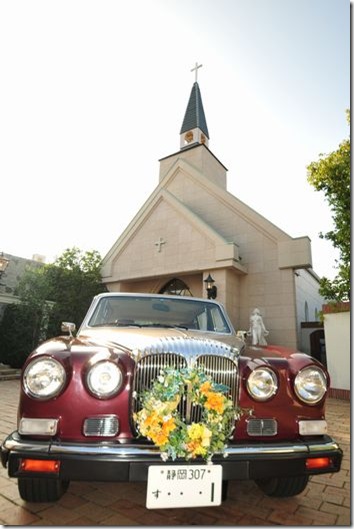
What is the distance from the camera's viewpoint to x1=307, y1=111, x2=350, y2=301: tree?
7770 mm

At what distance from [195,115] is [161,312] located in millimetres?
19523

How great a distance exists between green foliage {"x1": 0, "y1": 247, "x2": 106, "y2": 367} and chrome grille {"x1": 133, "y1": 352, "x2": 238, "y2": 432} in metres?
11.4

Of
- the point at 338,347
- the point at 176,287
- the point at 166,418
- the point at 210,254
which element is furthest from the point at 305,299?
the point at 166,418

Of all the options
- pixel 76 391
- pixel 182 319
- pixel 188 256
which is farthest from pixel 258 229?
pixel 76 391

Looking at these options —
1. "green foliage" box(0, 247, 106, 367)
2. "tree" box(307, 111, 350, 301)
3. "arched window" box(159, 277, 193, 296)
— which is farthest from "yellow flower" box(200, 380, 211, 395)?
"arched window" box(159, 277, 193, 296)

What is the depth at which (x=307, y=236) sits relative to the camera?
11.4 m

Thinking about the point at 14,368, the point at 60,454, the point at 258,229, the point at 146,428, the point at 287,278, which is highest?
the point at 258,229

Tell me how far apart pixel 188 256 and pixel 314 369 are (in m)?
10.6

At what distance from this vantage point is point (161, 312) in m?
3.25

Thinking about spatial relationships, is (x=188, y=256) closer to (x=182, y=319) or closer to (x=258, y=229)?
(x=258, y=229)

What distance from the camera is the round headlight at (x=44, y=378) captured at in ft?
5.85

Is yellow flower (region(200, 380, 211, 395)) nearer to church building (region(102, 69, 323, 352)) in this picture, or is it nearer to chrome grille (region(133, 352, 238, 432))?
chrome grille (region(133, 352, 238, 432))

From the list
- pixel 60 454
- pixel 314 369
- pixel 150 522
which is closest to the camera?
pixel 60 454

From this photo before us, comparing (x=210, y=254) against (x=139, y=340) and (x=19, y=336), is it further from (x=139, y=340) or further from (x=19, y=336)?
(x=139, y=340)
